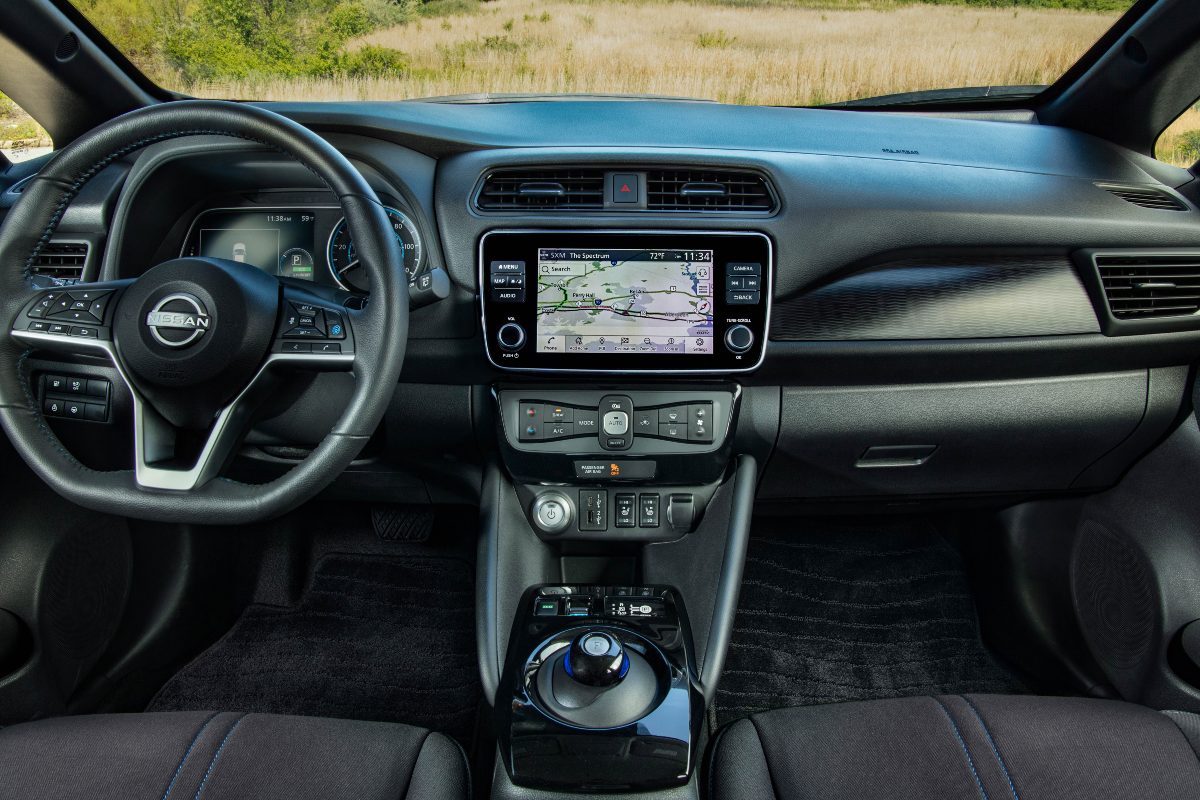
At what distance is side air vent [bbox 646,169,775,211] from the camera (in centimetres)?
157

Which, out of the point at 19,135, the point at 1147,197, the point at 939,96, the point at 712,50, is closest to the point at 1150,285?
the point at 1147,197

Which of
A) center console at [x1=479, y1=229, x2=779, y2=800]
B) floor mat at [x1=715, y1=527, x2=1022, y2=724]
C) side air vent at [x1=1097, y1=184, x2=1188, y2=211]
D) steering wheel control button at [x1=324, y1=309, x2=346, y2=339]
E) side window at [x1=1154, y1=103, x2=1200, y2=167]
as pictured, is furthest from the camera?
floor mat at [x1=715, y1=527, x2=1022, y2=724]

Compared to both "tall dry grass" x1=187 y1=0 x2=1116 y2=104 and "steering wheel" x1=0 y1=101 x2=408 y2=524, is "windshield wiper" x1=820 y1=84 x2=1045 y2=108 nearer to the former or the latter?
"tall dry grass" x1=187 y1=0 x2=1116 y2=104

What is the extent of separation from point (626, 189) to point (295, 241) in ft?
2.23

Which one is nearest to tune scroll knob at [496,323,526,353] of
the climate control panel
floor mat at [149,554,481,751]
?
the climate control panel

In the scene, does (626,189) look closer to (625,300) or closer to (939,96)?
(625,300)

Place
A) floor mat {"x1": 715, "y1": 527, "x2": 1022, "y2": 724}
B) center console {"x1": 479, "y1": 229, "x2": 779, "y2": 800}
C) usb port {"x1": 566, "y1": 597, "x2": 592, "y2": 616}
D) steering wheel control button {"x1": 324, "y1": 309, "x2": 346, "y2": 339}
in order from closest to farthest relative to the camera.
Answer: steering wheel control button {"x1": 324, "y1": 309, "x2": 346, "y2": 339} < center console {"x1": 479, "y1": 229, "x2": 779, "y2": 800} < usb port {"x1": 566, "y1": 597, "x2": 592, "y2": 616} < floor mat {"x1": 715, "y1": 527, "x2": 1022, "y2": 724}

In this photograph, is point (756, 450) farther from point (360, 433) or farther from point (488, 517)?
point (360, 433)

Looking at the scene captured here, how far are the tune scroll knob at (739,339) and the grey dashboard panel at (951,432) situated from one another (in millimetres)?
246

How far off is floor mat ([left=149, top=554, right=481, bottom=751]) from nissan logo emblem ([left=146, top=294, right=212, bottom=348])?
1.12 metres

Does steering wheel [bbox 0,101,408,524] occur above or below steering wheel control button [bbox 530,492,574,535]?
above

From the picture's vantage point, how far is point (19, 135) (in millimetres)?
1823

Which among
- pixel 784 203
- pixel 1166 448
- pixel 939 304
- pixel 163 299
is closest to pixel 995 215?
pixel 939 304

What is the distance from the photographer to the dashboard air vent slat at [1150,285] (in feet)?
5.51
